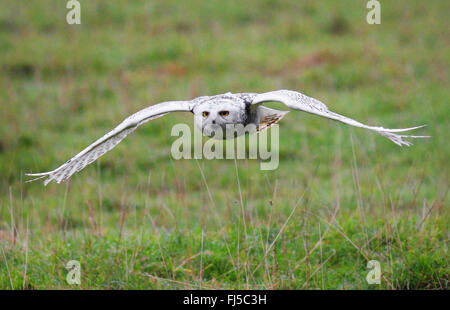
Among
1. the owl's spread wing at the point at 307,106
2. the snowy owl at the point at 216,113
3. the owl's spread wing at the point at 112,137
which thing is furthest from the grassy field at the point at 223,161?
the owl's spread wing at the point at 307,106

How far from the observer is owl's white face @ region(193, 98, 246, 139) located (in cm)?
521

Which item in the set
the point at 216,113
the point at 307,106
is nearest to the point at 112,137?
the point at 216,113

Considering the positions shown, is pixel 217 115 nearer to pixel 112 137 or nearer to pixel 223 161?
pixel 112 137

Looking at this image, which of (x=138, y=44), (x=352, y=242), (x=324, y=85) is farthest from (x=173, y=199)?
(x=138, y=44)

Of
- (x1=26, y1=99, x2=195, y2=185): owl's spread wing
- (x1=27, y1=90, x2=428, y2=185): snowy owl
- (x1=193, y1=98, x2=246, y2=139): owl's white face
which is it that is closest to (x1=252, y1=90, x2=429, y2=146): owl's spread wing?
(x1=27, y1=90, x2=428, y2=185): snowy owl

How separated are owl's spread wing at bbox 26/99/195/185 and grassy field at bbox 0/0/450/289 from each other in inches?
7.9

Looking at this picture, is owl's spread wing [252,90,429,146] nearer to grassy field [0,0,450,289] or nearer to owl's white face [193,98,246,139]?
owl's white face [193,98,246,139]

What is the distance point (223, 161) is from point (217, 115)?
4450mm

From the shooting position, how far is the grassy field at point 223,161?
19.1 feet

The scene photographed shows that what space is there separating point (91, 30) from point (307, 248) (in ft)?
30.0

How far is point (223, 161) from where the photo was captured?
964 cm

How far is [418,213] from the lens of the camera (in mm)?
6316

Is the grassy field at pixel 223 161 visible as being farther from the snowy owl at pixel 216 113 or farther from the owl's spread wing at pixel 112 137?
the snowy owl at pixel 216 113
